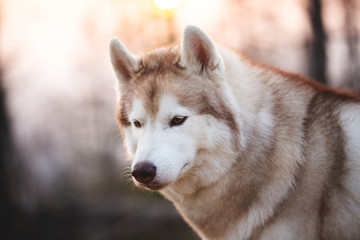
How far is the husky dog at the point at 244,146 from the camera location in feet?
9.96

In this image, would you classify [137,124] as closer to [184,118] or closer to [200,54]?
[184,118]

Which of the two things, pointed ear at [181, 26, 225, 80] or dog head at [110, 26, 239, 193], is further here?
pointed ear at [181, 26, 225, 80]

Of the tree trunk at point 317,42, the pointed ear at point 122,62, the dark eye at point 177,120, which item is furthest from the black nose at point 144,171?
the tree trunk at point 317,42

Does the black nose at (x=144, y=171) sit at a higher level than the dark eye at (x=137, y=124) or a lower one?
lower

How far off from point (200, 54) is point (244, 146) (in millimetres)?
900

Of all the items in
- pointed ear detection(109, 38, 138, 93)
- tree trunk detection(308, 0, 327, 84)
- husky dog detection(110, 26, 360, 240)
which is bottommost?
tree trunk detection(308, 0, 327, 84)

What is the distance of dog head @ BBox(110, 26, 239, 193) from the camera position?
121 inches

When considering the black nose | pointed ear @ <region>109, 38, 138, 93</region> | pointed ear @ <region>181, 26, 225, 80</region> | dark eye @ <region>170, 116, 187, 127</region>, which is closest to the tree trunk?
pointed ear @ <region>181, 26, 225, 80</region>

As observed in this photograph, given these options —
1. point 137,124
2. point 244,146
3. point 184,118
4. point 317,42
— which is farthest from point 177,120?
point 317,42

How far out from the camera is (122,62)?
3.76 metres

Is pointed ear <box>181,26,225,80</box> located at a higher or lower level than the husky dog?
higher

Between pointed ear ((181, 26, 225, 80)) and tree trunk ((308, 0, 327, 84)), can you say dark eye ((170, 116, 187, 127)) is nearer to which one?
pointed ear ((181, 26, 225, 80))

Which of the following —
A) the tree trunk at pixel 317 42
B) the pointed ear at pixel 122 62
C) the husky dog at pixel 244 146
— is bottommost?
the tree trunk at pixel 317 42

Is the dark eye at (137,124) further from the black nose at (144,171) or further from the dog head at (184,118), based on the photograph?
the black nose at (144,171)
